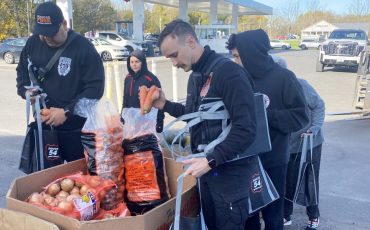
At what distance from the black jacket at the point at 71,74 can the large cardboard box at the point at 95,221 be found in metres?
0.66

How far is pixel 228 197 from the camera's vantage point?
7.23 ft

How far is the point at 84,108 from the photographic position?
281cm

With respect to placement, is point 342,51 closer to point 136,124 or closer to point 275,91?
point 275,91

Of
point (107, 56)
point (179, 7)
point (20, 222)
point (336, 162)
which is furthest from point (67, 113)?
point (179, 7)

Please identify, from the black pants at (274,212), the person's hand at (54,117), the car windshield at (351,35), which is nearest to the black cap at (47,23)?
the person's hand at (54,117)

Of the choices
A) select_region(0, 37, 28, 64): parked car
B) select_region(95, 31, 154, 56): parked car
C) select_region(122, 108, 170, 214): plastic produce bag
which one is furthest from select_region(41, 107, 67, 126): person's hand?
select_region(95, 31, 154, 56): parked car

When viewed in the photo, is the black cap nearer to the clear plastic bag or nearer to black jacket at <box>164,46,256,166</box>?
the clear plastic bag

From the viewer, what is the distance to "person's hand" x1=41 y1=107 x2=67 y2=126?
2.84m

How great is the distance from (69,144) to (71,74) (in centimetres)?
54

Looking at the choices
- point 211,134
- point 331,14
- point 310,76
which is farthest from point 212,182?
point 331,14

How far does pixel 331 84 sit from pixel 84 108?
13571mm

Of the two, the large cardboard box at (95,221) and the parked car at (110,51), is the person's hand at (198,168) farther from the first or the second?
the parked car at (110,51)

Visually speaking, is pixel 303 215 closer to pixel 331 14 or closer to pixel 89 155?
pixel 89 155

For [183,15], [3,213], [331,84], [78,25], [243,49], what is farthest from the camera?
[78,25]
